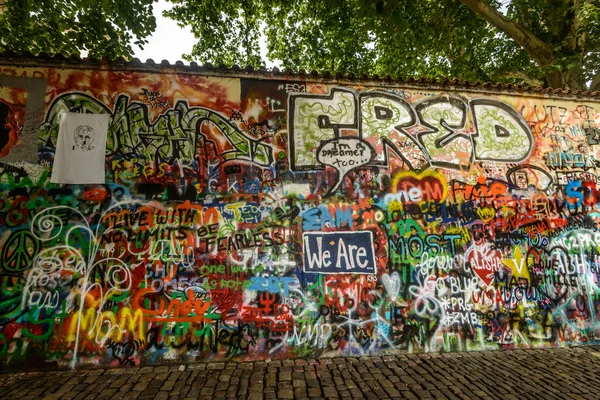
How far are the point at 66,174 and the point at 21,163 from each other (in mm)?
645

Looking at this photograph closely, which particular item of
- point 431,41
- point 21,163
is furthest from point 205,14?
point 21,163

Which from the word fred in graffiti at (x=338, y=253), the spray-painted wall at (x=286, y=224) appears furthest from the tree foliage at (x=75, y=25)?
the word fred in graffiti at (x=338, y=253)

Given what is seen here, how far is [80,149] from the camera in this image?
177 inches

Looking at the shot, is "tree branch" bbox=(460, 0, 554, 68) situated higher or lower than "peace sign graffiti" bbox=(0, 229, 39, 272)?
higher

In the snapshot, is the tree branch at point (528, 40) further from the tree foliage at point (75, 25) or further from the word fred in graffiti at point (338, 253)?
the tree foliage at point (75, 25)

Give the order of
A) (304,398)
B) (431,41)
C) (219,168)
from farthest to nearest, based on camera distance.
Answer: (431,41), (219,168), (304,398)

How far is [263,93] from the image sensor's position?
4.98 meters

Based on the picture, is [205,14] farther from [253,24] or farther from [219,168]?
[219,168]

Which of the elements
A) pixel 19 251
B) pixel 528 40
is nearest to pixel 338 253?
pixel 19 251

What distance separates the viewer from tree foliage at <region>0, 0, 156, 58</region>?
255 inches

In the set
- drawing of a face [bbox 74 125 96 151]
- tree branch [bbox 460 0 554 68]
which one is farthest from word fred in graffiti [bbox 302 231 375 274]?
tree branch [bbox 460 0 554 68]

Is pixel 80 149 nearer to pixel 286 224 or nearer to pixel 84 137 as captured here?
pixel 84 137

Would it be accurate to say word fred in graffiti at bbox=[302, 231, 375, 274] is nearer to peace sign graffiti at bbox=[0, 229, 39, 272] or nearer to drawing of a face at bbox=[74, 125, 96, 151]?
drawing of a face at bbox=[74, 125, 96, 151]

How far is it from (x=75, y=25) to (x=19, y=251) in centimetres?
540
